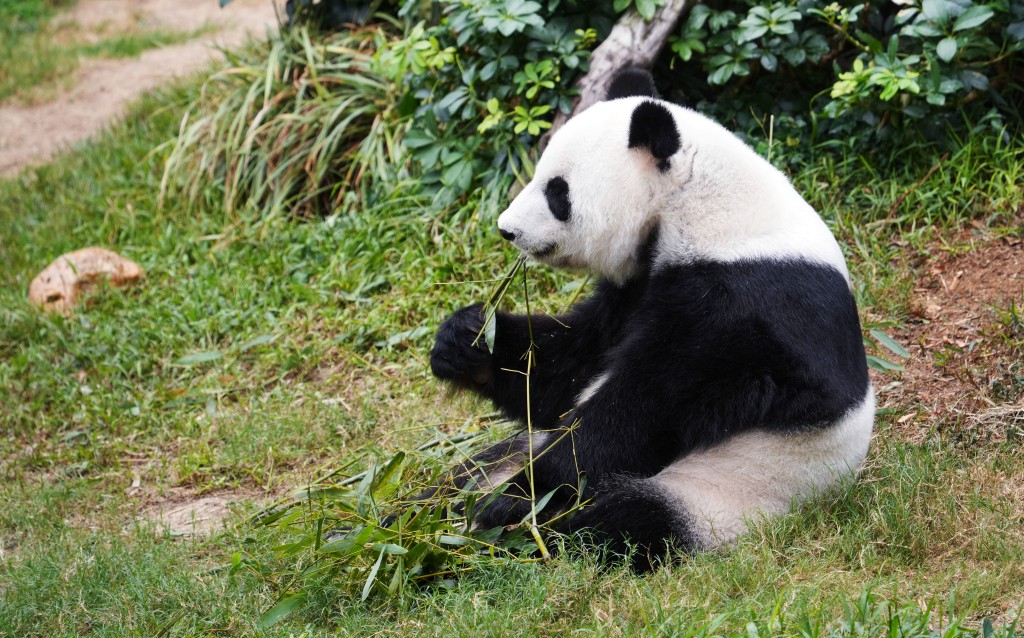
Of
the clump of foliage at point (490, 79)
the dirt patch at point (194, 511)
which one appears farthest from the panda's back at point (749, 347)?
the clump of foliage at point (490, 79)

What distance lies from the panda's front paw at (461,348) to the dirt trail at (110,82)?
5292mm

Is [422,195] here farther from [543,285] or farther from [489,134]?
[543,285]

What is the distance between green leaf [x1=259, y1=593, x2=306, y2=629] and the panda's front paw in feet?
3.44

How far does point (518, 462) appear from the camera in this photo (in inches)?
155

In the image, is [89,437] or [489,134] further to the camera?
[489,134]

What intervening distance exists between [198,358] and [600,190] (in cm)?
331

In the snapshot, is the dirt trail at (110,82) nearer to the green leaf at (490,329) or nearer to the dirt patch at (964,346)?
the green leaf at (490,329)

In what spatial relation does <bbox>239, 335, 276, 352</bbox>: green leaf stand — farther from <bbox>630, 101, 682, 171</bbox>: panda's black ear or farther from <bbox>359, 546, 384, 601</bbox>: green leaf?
<bbox>630, 101, 682, 171</bbox>: panda's black ear

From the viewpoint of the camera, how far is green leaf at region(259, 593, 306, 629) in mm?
3262

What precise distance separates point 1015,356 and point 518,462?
220 cm

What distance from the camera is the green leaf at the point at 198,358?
5.94 metres

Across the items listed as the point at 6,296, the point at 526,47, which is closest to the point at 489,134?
the point at 526,47

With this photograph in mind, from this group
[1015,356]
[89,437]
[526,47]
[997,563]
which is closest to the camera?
[997,563]

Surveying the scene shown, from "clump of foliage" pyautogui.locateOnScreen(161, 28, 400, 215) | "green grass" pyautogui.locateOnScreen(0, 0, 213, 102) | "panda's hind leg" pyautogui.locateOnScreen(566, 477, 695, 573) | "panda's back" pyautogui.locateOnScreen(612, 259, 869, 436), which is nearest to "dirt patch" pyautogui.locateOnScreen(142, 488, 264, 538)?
"panda's hind leg" pyautogui.locateOnScreen(566, 477, 695, 573)
